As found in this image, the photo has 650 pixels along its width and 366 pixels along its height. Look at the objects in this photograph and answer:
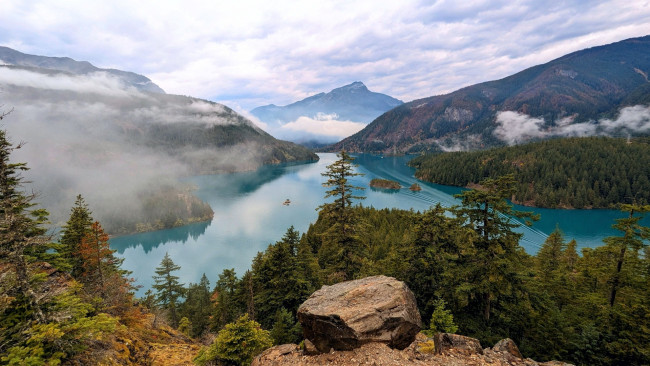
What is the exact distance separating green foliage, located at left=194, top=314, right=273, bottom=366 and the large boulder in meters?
4.53

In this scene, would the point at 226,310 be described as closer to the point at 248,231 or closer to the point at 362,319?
the point at 362,319

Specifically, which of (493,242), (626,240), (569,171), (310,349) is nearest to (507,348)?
(493,242)

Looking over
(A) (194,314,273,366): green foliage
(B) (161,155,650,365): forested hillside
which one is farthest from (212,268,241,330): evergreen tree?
(A) (194,314,273,366): green foliage

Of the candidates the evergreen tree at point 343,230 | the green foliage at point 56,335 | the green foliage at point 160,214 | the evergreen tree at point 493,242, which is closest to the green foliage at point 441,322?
the evergreen tree at point 493,242

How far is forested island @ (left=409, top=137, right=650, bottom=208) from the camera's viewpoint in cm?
11381

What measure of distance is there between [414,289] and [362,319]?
31.5 feet

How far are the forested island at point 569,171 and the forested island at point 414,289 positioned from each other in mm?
122635

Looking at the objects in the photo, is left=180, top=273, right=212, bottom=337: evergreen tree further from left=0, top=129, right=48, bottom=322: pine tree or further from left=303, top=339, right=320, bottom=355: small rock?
left=303, top=339, right=320, bottom=355: small rock

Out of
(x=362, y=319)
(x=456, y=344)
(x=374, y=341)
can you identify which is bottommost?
(x=456, y=344)

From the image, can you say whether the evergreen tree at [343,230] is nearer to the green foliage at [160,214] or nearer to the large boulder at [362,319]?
the large boulder at [362,319]

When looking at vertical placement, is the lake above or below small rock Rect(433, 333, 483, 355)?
below

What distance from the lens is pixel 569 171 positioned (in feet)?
427

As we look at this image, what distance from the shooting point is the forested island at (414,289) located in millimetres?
9773

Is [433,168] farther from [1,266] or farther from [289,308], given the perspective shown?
[1,266]
